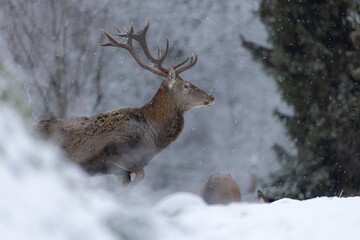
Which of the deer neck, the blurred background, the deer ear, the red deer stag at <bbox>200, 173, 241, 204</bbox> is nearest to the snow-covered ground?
the red deer stag at <bbox>200, 173, 241, 204</bbox>

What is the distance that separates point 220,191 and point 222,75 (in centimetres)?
1571

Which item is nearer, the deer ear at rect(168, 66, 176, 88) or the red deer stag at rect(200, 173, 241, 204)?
the red deer stag at rect(200, 173, 241, 204)

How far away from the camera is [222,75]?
74.1 feet

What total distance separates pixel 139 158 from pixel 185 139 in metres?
12.4

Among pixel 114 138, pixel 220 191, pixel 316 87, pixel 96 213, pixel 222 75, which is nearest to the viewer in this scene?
pixel 96 213

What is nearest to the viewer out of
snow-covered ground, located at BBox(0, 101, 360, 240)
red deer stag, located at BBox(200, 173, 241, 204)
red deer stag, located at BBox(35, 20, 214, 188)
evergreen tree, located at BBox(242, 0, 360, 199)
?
snow-covered ground, located at BBox(0, 101, 360, 240)

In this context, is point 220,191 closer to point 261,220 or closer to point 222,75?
point 261,220

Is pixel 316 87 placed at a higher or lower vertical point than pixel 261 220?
higher

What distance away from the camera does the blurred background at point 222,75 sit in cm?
1442

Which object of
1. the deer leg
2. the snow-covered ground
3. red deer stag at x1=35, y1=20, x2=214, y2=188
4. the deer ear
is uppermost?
the deer ear

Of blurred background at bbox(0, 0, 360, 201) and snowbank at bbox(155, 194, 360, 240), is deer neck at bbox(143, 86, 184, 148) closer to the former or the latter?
blurred background at bbox(0, 0, 360, 201)

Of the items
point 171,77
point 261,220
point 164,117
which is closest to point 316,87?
point 171,77

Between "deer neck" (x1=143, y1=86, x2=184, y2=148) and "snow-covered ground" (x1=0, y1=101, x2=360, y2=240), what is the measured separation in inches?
226

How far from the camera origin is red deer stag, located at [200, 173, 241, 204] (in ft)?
22.5
